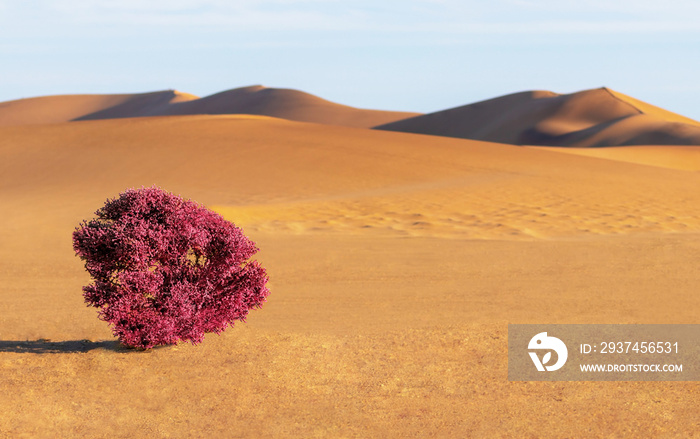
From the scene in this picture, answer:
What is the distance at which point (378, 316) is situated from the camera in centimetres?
788

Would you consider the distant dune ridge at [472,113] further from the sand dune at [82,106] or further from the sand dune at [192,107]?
the sand dune at [82,106]

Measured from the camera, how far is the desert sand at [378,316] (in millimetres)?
5109

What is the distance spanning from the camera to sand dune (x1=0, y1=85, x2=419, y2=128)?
123438 mm

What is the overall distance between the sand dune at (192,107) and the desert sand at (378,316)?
103m

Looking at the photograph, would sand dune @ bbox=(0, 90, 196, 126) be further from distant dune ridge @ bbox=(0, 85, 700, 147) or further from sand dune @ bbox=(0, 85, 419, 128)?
distant dune ridge @ bbox=(0, 85, 700, 147)

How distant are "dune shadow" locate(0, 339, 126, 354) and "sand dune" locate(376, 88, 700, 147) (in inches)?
2878

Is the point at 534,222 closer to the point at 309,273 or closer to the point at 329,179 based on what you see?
the point at 309,273

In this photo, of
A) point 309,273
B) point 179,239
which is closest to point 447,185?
point 309,273

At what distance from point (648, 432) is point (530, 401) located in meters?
0.86

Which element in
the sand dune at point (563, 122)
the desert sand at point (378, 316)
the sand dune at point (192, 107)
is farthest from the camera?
the sand dune at point (192, 107)

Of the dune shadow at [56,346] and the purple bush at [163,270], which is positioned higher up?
the purple bush at [163,270]

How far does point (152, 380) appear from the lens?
19.0 ft

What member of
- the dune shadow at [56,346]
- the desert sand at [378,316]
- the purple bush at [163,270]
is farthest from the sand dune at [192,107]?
the purple bush at [163,270]

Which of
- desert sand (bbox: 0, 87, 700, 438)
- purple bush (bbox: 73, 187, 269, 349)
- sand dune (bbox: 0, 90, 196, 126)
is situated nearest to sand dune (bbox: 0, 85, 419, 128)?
sand dune (bbox: 0, 90, 196, 126)
